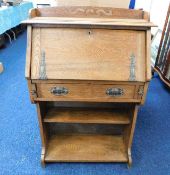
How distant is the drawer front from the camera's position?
1030 mm

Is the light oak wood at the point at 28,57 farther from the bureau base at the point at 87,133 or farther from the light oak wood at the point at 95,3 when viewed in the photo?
the light oak wood at the point at 95,3

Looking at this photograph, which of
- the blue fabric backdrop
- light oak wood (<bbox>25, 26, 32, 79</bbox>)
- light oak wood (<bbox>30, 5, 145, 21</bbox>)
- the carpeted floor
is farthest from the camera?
the blue fabric backdrop

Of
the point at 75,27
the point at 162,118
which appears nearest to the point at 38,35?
the point at 75,27

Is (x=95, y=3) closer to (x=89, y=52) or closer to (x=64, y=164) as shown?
(x=89, y=52)

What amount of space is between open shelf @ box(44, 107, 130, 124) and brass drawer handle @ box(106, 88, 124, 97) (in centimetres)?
→ 24

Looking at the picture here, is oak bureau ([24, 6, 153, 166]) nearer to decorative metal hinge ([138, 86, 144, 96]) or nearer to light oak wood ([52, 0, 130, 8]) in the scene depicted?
decorative metal hinge ([138, 86, 144, 96])

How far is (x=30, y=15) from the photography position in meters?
1.15

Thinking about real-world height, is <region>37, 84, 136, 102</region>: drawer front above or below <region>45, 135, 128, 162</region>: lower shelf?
above

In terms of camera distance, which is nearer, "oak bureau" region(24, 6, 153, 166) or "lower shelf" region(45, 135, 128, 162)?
"oak bureau" region(24, 6, 153, 166)

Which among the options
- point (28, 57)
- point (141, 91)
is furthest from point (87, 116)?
point (28, 57)

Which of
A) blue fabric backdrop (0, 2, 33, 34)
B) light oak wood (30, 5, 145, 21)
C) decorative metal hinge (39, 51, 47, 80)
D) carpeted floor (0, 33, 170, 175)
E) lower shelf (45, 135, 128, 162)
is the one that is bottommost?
carpeted floor (0, 33, 170, 175)

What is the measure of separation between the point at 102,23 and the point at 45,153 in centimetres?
94

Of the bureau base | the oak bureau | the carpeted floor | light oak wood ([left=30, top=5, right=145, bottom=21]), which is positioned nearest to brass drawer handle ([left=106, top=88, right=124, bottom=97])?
the oak bureau

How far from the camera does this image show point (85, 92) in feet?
3.46
